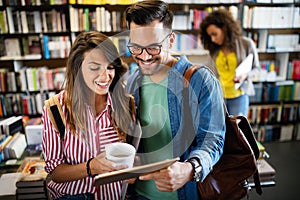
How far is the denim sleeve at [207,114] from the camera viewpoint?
94 cm

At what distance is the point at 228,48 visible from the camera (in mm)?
2559

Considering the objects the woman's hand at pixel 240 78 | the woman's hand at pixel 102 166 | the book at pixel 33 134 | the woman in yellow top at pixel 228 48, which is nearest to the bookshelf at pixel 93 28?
the woman in yellow top at pixel 228 48

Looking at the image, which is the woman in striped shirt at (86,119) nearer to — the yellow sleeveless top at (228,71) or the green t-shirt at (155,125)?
the green t-shirt at (155,125)

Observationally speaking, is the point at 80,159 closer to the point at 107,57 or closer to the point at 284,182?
the point at 107,57

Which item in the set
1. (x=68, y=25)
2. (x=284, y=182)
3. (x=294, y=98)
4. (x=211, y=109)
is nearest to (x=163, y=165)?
(x=211, y=109)

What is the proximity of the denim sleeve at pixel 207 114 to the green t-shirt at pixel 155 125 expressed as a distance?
0.12 m

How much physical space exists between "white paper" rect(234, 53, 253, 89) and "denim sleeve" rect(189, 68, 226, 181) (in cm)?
146

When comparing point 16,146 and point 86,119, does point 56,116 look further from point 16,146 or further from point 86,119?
point 16,146

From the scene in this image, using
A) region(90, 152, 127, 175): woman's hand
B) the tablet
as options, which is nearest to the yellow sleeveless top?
region(90, 152, 127, 175): woman's hand

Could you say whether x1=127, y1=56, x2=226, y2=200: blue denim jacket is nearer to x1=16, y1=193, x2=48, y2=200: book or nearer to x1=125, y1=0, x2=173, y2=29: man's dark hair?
x1=125, y1=0, x2=173, y2=29: man's dark hair

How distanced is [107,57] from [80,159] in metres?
0.43

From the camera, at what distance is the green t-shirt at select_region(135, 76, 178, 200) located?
41.3 inches

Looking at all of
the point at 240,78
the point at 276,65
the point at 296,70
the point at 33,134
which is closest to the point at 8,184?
the point at 33,134

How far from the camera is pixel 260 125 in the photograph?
3.80m
